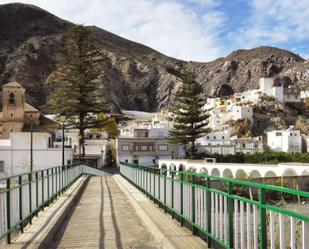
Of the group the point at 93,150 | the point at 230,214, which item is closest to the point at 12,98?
the point at 93,150

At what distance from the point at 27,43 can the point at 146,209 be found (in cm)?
18001

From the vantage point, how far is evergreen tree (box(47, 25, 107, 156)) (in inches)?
1742

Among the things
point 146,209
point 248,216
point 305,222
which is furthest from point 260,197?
point 146,209

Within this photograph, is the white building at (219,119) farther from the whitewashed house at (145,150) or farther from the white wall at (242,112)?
the whitewashed house at (145,150)

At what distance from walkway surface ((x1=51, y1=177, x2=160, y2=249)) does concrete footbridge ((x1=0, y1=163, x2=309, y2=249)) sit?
0.02 metres

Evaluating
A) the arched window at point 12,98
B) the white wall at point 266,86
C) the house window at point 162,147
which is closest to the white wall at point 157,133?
the house window at point 162,147

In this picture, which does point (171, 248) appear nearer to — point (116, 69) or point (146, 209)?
point (146, 209)

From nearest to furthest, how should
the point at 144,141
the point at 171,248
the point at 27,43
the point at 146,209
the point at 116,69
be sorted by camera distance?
Result: the point at 171,248, the point at 146,209, the point at 144,141, the point at 27,43, the point at 116,69

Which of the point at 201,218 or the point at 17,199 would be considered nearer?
the point at 201,218

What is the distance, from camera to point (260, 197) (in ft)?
14.6

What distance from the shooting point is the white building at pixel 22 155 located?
44781mm

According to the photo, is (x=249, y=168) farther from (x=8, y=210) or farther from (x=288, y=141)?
(x=288, y=141)

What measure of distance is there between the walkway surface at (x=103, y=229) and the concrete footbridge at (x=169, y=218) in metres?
0.02

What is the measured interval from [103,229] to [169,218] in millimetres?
1461
